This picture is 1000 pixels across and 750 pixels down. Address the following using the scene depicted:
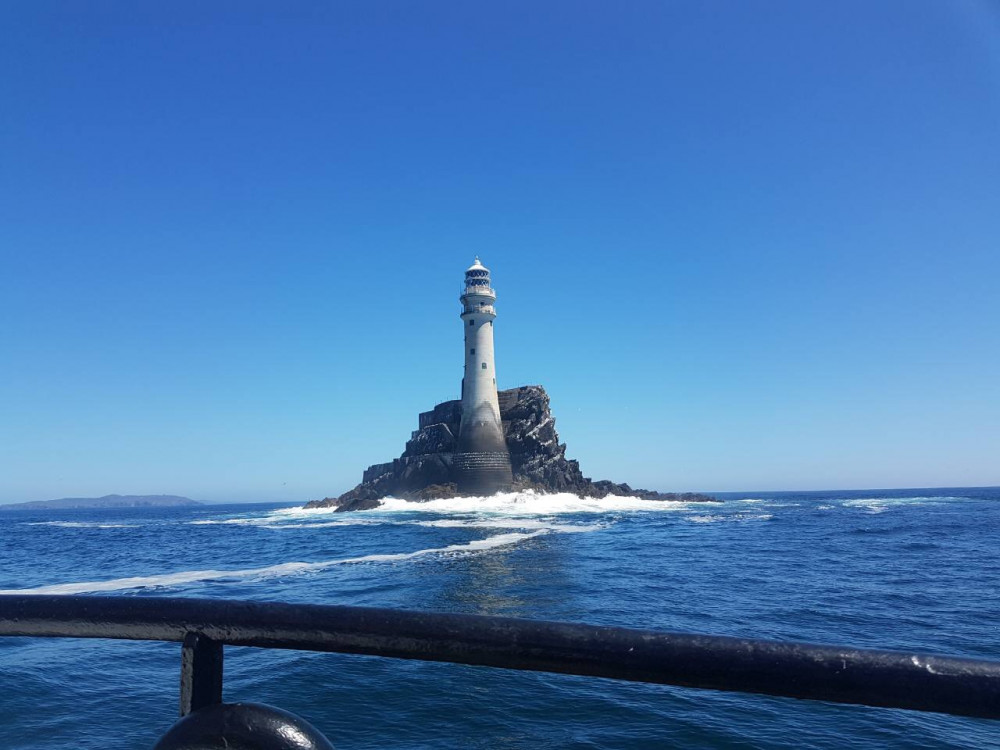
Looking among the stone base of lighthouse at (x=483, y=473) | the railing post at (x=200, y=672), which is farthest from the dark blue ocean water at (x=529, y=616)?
the stone base of lighthouse at (x=483, y=473)

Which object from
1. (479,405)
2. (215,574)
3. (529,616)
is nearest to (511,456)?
(479,405)

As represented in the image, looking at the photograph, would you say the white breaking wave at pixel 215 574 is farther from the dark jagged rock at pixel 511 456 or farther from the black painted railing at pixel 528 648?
the dark jagged rock at pixel 511 456

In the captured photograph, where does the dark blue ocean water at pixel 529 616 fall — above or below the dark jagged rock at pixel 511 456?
below

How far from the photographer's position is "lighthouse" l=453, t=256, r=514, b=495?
65.6m

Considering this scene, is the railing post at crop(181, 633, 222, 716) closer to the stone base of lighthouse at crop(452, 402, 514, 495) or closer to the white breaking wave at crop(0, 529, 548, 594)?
the white breaking wave at crop(0, 529, 548, 594)

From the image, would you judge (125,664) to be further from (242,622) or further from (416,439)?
(416,439)

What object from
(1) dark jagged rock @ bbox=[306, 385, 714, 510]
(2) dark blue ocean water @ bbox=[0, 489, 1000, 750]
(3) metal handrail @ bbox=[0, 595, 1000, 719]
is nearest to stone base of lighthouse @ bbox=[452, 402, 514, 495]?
(1) dark jagged rock @ bbox=[306, 385, 714, 510]

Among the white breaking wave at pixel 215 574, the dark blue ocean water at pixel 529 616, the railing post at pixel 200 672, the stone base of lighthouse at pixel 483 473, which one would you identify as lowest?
the dark blue ocean water at pixel 529 616

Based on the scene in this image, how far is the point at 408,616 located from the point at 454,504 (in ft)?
209

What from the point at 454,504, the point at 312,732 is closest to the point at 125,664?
the point at 312,732

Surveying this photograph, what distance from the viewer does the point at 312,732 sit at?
4.76 feet

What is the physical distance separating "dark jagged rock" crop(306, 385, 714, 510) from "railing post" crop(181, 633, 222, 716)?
66210 millimetres

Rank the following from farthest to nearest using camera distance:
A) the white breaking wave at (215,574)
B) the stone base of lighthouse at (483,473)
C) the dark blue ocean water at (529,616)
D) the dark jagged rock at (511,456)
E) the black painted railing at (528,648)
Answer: the dark jagged rock at (511,456) → the stone base of lighthouse at (483,473) → the white breaking wave at (215,574) → the dark blue ocean water at (529,616) → the black painted railing at (528,648)

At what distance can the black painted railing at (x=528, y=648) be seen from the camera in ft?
3.99
